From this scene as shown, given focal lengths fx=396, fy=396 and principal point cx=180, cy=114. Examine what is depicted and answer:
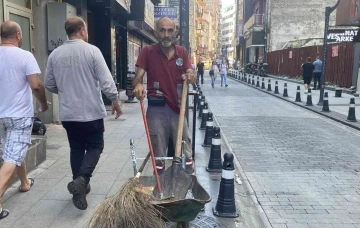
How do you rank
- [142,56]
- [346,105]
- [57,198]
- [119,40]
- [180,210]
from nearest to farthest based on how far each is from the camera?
1. [180,210]
2. [142,56]
3. [57,198]
4. [346,105]
5. [119,40]

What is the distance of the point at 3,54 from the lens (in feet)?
13.0

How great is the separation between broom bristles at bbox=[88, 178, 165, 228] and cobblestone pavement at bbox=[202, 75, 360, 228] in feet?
6.45

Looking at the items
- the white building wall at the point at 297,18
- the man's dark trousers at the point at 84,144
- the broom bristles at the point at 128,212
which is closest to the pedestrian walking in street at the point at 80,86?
the man's dark trousers at the point at 84,144

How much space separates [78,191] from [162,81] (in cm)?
142

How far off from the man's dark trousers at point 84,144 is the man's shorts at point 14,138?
1.32ft

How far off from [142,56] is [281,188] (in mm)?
2793

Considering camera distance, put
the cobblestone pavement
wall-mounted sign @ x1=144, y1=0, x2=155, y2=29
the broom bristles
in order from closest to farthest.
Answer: the broom bristles, the cobblestone pavement, wall-mounted sign @ x1=144, y1=0, x2=155, y2=29

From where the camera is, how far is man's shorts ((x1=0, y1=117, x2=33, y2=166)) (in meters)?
3.98

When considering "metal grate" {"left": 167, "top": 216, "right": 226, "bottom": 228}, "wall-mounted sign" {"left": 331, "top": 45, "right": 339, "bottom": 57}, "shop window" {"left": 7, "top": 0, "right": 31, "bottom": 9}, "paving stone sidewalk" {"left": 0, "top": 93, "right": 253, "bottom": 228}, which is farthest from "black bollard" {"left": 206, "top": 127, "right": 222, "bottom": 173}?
"wall-mounted sign" {"left": 331, "top": 45, "right": 339, "bottom": 57}

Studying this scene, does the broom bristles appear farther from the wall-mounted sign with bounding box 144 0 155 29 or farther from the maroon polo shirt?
the wall-mounted sign with bounding box 144 0 155 29

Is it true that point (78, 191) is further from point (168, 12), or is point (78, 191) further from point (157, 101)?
point (168, 12)

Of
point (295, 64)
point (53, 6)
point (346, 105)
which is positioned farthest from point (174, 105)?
point (295, 64)

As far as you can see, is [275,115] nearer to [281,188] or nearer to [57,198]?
[281,188]

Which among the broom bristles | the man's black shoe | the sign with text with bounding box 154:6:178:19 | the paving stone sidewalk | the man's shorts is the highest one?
the sign with text with bounding box 154:6:178:19
